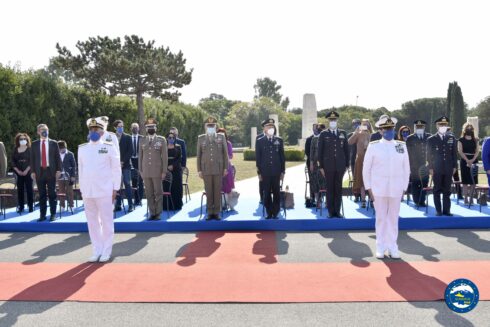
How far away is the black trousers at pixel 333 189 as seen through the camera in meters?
8.66

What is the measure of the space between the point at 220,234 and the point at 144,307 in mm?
3672

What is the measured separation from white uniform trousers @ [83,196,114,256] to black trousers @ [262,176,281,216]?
3135mm

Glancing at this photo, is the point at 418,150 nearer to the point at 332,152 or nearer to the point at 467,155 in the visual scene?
the point at 467,155

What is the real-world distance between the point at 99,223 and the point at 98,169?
0.79m

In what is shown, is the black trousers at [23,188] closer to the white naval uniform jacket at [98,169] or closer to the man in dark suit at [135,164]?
the man in dark suit at [135,164]

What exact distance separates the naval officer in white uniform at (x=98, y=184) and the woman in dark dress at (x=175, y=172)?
3.17 meters

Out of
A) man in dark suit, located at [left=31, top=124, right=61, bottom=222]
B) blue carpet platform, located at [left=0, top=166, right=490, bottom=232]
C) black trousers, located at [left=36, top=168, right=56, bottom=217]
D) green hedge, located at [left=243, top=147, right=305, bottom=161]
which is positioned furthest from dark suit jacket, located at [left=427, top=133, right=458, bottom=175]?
green hedge, located at [left=243, top=147, right=305, bottom=161]

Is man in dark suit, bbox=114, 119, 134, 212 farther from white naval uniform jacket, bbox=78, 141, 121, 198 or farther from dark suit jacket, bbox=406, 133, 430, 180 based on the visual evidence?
dark suit jacket, bbox=406, 133, 430, 180

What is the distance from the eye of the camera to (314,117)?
3678 cm

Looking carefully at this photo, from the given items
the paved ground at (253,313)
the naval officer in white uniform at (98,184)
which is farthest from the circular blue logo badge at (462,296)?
the naval officer in white uniform at (98,184)

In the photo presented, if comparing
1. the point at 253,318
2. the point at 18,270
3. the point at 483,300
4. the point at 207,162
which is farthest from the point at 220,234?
the point at 483,300

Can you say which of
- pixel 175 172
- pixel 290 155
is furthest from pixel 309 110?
pixel 175 172

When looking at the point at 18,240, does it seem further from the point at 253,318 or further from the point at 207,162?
the point at 253,318

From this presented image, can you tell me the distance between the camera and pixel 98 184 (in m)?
6.46
